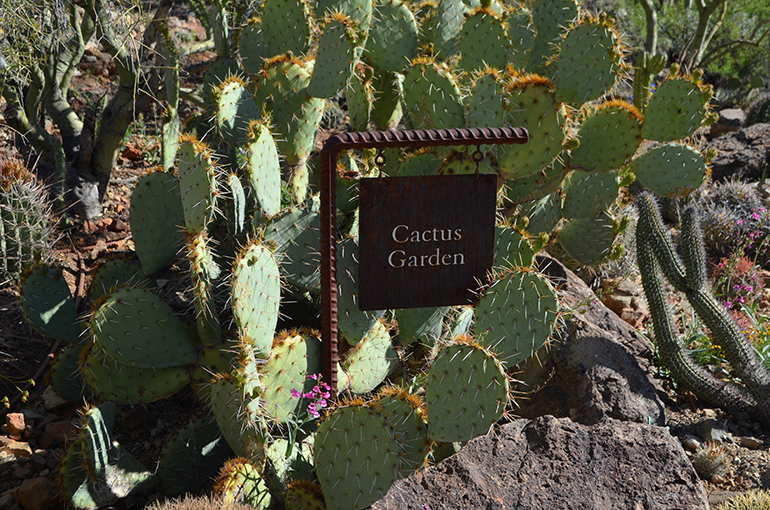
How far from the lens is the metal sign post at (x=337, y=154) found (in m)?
2.25

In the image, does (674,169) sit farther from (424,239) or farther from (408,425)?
(408,425)

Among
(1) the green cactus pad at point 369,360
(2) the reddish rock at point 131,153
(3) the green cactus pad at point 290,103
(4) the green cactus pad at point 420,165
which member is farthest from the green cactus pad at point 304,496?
(2) the reddish rock at point 131,153

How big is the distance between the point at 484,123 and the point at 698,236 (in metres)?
1.81

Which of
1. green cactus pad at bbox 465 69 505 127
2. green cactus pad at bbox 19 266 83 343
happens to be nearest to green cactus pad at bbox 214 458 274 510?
green cactus pad at bbox 19 266 83 343

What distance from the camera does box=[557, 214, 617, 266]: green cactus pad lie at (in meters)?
4.52

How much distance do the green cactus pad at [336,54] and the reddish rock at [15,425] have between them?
2.16 metres

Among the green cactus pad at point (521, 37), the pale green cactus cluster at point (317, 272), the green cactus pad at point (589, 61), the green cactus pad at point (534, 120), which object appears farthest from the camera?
the green cactus pad at point (521, 37)

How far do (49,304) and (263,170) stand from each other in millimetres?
1346

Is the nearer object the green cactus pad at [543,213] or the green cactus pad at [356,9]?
the green cactus pad at [356,9]

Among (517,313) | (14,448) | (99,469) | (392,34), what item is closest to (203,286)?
(99,469)

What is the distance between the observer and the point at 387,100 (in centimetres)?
455

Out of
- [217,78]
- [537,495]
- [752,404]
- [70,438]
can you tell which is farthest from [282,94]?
[752,404]

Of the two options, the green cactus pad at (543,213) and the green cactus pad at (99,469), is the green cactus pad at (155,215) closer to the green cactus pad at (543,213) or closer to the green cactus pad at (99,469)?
the green cactus pad at (99,469)

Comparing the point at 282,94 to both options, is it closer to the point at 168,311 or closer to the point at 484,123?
the point at 484,123
